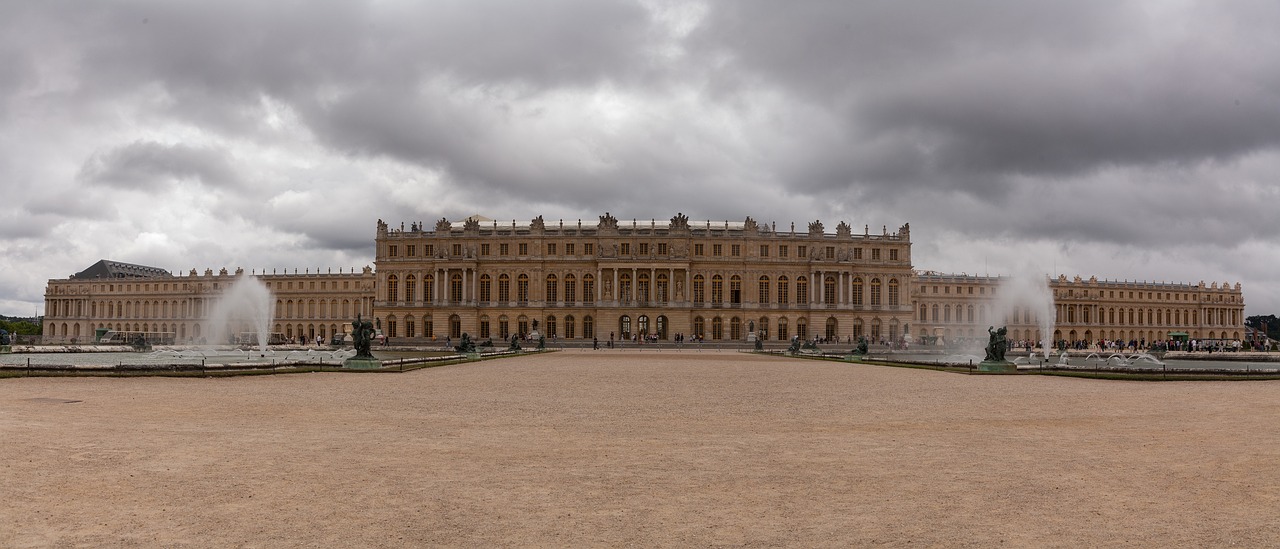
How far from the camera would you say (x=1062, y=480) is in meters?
11.6

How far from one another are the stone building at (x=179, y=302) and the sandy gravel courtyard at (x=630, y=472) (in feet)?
390

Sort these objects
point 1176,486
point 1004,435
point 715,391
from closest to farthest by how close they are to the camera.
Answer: point 1176,486 < point 1004,435 < point 715,391

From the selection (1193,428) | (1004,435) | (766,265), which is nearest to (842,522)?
(1004,435)

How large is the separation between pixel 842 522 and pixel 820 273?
94.9 metres

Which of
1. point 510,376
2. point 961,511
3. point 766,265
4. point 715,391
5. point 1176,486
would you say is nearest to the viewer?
point 961,511

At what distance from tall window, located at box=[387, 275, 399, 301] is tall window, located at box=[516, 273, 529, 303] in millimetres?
14530

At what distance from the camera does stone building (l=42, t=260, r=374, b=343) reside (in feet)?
447

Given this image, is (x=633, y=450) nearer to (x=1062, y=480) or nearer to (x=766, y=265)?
(x=1062, y=480)

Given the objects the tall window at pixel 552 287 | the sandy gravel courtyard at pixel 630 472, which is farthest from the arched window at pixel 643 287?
the sandy gravel courtyard at pixel 630 472

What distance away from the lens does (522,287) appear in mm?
103000

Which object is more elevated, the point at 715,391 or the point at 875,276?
the point at 875,276

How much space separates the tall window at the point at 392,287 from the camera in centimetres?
10462

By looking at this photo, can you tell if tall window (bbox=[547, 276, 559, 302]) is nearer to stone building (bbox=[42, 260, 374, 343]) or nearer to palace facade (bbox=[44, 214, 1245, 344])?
palace facade (bbox=[44, 214, 1245, 344])

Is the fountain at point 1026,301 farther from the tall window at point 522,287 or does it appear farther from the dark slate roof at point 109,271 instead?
the dark slate roof at point 109,271
